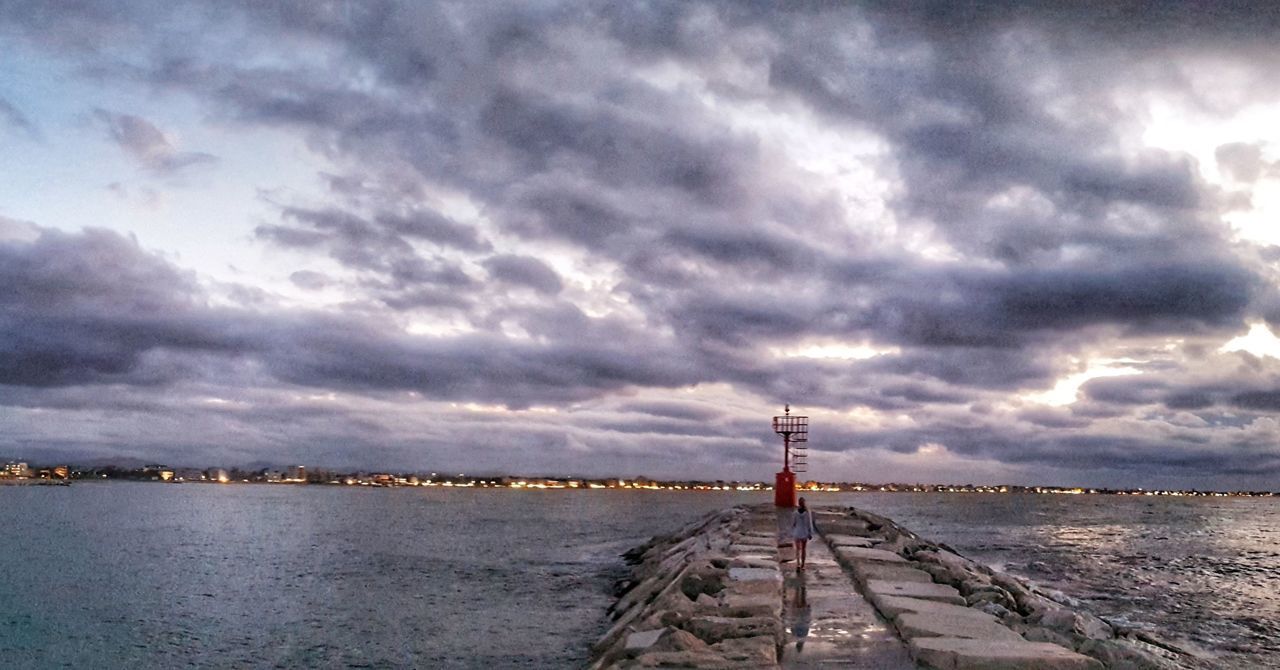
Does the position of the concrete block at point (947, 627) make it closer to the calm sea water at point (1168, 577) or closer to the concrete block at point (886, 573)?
the concrete block at point (886, 573)

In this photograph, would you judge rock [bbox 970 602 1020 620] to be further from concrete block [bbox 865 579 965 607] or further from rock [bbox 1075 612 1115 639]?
rock [bbox 1075 612 1115 639]

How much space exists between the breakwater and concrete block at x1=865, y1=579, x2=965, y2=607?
0.03 m

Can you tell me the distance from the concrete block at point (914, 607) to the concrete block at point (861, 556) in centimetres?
A: 466

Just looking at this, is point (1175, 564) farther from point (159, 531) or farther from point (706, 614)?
point (159, 531)

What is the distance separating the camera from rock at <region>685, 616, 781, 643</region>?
398 inches

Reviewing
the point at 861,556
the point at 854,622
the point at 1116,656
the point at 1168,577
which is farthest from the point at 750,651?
the point at 1168,577

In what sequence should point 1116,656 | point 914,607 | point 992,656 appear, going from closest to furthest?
1. point 992,656
2. point 1116,656
3. point 914,607

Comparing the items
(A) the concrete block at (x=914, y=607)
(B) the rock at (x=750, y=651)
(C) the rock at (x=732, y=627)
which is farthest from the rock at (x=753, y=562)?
(B) the rock at (x=750, y=651)

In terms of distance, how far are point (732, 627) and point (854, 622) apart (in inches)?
65.2

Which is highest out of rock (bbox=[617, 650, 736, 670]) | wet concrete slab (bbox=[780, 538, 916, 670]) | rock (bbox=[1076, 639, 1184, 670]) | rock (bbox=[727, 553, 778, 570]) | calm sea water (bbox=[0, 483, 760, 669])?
rock (bbox=[727, 553, 778, 570])

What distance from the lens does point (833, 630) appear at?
1053 centimetres

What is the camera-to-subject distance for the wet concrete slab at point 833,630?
9000 millimetres

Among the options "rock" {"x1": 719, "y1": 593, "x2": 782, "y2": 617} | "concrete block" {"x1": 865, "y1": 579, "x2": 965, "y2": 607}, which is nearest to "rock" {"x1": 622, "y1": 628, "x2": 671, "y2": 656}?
"rock" {"x1": 719, "y1": 593, "x2": 782, "y2": 617}

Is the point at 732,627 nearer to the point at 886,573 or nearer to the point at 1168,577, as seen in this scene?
the point at 886,573
